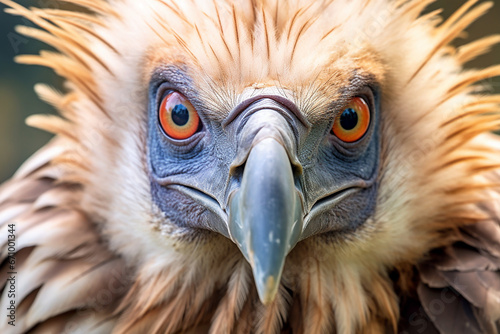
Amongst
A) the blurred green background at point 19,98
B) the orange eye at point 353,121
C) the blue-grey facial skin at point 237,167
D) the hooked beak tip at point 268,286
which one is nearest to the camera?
the hooked beak tip at point 268,286

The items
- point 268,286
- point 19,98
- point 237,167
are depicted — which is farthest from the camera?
point 19,98

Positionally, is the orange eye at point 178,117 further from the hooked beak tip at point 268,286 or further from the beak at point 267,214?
the hooked beak tip at point 268,286

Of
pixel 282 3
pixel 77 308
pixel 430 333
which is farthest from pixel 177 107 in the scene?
pixel 430 333

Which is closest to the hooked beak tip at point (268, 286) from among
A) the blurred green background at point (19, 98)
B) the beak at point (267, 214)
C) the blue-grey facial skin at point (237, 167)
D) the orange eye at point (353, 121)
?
the beak at point (267, 214)

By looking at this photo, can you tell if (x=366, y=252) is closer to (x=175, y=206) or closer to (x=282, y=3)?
(x=175, y=206)

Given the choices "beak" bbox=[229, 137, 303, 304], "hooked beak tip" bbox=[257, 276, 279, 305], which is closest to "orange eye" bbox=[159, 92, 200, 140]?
"beak" bbox=[229, 137, 303, 304]

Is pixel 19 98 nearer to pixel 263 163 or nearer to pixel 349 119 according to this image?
pixel 349 119

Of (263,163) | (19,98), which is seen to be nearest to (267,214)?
(263,163)
